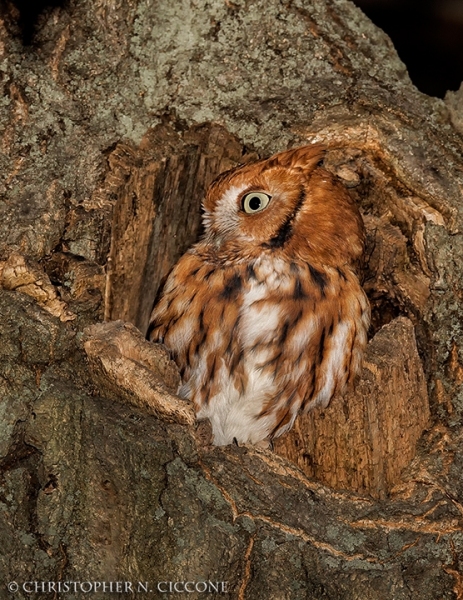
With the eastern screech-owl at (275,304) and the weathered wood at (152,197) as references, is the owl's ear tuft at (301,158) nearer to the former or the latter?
the eastern screech-owl at (275,304)

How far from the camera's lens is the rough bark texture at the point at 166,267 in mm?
2613

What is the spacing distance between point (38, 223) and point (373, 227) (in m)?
1.20

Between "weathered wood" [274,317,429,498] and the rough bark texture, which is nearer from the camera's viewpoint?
the rough bark texture

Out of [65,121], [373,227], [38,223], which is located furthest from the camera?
[373,227]

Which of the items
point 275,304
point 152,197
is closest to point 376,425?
point 275,304

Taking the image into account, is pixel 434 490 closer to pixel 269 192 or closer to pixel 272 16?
pixel 269 192

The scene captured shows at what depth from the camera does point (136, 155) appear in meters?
3.27

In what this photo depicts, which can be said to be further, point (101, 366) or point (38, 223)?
point (38, 223)

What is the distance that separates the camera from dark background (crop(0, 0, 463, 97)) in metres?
4.55

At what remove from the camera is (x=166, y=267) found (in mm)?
3766

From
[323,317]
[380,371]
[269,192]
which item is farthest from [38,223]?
[380,371]

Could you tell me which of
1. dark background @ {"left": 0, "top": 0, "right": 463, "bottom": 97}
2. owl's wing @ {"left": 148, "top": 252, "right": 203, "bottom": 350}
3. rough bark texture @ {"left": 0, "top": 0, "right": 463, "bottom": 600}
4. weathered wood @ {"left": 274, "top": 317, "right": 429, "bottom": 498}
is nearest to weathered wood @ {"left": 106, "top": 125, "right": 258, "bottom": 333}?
rough bark texture @ {"left": 0, "top": 0, "right": 463, "bottom": 600}

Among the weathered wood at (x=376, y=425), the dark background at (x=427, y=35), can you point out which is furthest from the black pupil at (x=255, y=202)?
the dark background at (x=427, y=35)

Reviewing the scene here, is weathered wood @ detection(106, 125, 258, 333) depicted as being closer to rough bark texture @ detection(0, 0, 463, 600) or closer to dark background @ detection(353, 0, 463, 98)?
rough bark texture @ detection(0, 0, 463, 600)
